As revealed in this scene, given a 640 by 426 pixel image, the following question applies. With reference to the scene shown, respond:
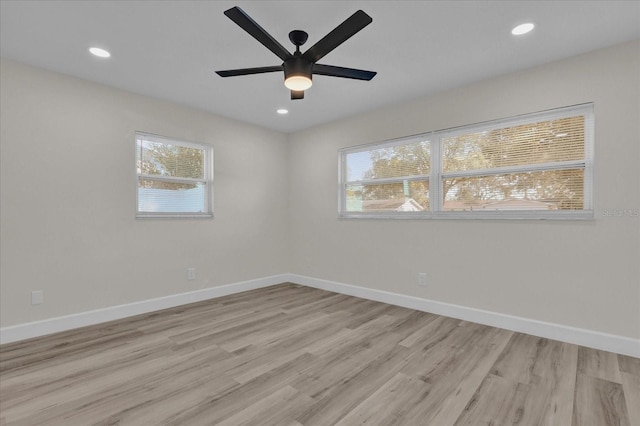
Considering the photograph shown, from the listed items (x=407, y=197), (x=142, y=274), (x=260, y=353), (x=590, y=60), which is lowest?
(x=260, y=353)

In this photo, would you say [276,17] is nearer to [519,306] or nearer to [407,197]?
[407,197]

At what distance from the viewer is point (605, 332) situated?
102 inches

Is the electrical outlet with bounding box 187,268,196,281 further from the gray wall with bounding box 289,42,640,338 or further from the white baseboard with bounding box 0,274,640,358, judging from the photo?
the gray wall with bounding box 289,42,640,338

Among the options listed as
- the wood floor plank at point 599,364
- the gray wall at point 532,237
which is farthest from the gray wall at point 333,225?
the wood floor plank at point 599,364

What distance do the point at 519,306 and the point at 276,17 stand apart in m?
3.40

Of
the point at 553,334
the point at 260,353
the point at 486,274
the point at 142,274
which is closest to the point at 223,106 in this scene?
the point at 142,274

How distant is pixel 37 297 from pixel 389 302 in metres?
3.82

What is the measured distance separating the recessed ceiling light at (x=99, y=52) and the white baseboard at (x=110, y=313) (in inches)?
101

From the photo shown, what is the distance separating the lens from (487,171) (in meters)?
3.25

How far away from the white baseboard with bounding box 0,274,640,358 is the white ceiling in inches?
97.5

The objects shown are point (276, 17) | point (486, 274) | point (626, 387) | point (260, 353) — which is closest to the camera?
point (626, 387)

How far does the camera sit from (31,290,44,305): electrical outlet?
291 cm

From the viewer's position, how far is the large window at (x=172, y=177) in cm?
370

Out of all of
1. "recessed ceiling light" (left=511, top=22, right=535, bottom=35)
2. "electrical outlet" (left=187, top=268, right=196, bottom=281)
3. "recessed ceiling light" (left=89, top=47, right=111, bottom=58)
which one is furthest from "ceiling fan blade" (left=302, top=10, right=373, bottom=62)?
"electrical outlet" (left=187, top=268, right=196, bottom=281)
